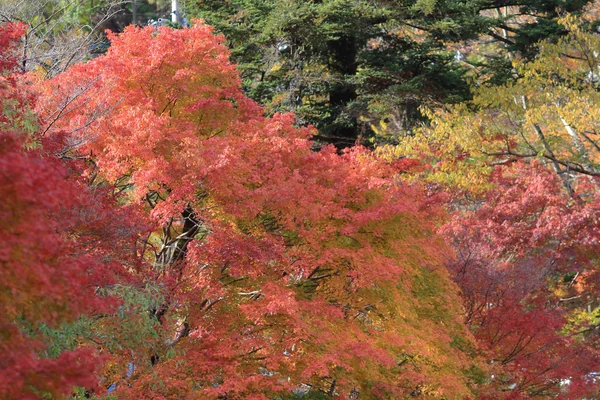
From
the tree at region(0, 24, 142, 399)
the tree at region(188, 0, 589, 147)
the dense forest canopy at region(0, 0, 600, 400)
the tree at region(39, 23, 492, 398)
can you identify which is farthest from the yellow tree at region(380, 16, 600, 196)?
the tree at region(0, 24, 142, 399)

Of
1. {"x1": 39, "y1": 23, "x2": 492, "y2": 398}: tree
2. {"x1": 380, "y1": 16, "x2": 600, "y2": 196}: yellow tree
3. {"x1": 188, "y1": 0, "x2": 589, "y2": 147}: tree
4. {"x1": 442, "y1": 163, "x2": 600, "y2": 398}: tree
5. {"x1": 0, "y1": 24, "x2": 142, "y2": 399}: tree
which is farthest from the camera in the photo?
{"x1": 188, "y1": 0, "x2": 589, "y2": 147}: tree

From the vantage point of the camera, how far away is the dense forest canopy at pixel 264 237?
9258 millimetres

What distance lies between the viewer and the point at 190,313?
516 inches

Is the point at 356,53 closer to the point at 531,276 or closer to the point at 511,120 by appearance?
the point at 511,120

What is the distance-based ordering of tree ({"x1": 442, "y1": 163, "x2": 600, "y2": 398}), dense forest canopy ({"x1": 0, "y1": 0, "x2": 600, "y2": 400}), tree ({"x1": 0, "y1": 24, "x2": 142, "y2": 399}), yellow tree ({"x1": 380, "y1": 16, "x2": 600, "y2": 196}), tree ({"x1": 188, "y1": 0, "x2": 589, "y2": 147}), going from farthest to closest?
tree ({"x1": 188, "y1": 0, "x2": 589, "y2": 147}) → yellow tree ({"x1": 380, "y1": 16, "x2": 600, "y2": 196}) → tree ({"x1": 442, "y1": 163, "x2": 600, "y2": 398}) → dense forest canopy ({"x1": 0, "y1": 0, "x2": 600, "y2": 400}) → tree ({"x1": 0, "y1": 24, "x2": 142, "y2": 399})

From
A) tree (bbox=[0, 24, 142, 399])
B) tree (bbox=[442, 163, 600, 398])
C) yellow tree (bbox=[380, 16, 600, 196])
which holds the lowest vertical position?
tree (bbox=[442, 163, 600, 398])

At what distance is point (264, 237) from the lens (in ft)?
44.8

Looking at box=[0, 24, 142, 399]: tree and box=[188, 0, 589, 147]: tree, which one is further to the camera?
box=[188, 0, 589, 147]: tree

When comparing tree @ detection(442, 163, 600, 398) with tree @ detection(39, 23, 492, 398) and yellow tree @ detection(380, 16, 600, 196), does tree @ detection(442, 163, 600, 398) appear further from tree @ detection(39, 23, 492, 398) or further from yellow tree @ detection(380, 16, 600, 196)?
tree @ detection(39, 23, 492, 398)

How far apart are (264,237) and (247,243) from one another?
2.75 ft

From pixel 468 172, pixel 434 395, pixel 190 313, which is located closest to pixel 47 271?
pixel 190 313

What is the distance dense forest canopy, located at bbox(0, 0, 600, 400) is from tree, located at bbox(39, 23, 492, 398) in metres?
0.04

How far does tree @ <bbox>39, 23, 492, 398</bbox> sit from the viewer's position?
41.3 feet

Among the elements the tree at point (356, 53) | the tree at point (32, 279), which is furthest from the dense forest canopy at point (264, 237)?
the tree at point (356, 53)
